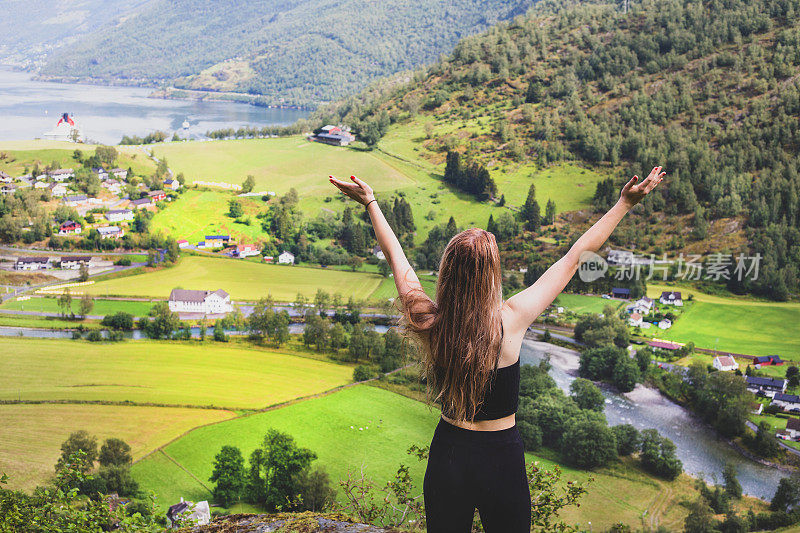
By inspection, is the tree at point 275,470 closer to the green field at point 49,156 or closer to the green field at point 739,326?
the green field at point 739,326

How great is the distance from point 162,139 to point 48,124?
381 inches

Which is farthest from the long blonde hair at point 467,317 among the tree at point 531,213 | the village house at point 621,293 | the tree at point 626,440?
the tree at point 531,213

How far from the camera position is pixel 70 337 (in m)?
29.2

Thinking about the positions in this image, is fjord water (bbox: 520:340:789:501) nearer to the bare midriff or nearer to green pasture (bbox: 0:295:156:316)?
green pasture (bbox: 0:295:156:316)

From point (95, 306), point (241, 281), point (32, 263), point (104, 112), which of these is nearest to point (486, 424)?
point (95, 306)

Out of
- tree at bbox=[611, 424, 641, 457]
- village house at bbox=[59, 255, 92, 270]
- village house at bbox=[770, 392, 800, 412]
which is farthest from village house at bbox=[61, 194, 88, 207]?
village house at bbox=[770, 392, 800, 412]

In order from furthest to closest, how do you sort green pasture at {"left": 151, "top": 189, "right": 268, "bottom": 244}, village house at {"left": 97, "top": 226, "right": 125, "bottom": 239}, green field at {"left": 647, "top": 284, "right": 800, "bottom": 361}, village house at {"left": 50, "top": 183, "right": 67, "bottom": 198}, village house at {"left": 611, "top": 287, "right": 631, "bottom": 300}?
green pasture at {"left": 151, "top": 189, "right": 268, "bottom": 244} → village house at {"left": 611, "top": 287, "right": 631, "bottom": 300} → village house at {"left": 50, "top": 183, "right": 67, "bottom": 198} → village house at {"left": 97, "top": 226, "right": 125, "bottom": 239} → green field at {"left": 647, "top": 284, "right": 800, "bottom": 361}

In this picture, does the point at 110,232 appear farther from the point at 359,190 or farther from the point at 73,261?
the point at 359,190

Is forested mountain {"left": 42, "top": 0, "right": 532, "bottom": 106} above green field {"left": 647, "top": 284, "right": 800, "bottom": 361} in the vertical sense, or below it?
above

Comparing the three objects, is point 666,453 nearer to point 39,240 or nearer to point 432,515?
point 432,515

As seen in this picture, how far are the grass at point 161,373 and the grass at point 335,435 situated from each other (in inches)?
62.2

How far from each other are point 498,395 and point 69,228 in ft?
136

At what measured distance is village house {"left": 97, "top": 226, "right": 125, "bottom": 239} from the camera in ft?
124

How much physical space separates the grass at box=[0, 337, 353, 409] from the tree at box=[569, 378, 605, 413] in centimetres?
1111
